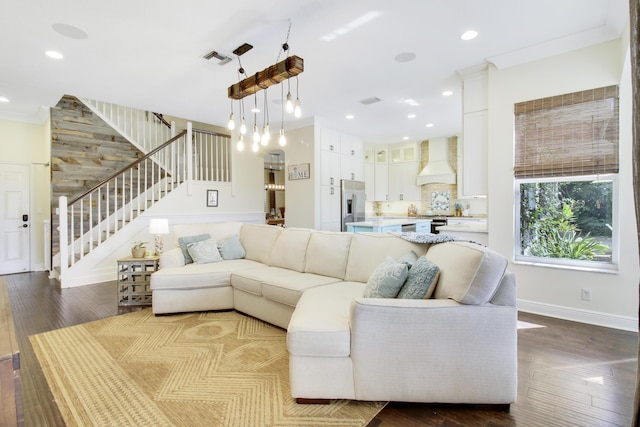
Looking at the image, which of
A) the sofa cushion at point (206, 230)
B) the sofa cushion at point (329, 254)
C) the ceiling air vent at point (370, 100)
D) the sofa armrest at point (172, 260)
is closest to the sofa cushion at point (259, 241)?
the sofa cushion at point (206, 230)

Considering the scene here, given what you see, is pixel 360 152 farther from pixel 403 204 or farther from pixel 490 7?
pixel 490 7

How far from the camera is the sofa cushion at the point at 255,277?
3.21m

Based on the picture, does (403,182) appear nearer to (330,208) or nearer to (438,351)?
(330,208)

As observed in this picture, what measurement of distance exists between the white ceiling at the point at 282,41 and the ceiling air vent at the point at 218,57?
0.24 ft

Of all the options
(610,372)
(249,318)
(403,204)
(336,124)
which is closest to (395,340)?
A: (610,372)

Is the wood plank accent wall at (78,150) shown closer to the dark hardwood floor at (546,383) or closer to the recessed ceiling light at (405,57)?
the dark hardwood floor at (546,383)

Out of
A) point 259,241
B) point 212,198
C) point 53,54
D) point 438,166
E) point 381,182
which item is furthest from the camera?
point 381,182

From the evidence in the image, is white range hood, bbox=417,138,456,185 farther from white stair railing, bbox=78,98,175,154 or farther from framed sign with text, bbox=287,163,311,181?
white stair railing, bbox=78,98,175,154

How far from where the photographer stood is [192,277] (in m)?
3.44

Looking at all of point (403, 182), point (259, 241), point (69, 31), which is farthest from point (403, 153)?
point (69, 31)

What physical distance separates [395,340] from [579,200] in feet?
9.61

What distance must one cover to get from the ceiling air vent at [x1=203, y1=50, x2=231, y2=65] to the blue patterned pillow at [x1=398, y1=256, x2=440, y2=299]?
3.16 metres

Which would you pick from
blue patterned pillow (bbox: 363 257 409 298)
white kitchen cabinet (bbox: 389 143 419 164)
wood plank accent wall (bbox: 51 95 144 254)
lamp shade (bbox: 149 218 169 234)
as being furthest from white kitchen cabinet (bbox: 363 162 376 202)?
blue patterned pillow (bbox: 363 257 409 298)

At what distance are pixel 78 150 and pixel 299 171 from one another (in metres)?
4.02
